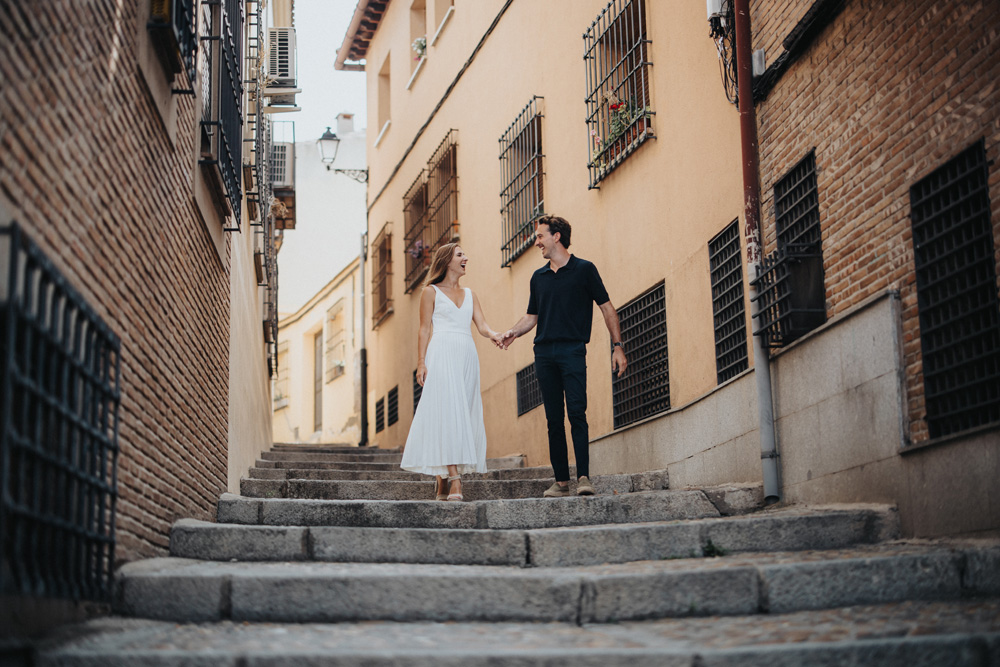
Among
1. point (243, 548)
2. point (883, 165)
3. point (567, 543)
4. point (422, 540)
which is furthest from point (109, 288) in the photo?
point (883, 165)

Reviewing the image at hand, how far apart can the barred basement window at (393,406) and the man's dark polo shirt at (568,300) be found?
10.6 m

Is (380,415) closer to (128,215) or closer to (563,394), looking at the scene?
(563,394)

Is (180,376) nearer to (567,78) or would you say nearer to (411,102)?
(567,78)

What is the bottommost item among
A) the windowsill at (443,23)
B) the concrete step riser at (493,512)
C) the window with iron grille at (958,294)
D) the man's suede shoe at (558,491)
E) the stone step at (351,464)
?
the concrete step riser at (493,512)

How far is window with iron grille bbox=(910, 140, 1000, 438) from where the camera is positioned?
4.99 metres

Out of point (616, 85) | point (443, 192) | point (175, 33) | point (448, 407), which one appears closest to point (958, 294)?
point (448, 407)

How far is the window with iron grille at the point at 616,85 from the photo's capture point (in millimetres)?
9312

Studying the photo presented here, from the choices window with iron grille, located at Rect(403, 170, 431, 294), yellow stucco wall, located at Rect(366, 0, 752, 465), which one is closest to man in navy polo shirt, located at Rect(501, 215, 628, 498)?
yellow stucco wall, located at Rect(366, 0, 752, 465)

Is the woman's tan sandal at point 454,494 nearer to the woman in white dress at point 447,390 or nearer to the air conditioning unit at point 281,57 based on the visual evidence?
the woman in white dress at point 447,390

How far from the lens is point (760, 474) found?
23.1 ft

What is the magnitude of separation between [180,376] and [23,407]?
123 inches

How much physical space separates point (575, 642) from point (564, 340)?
3.28m

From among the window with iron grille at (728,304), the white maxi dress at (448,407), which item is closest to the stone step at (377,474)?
the window with iron grille at (728,304)

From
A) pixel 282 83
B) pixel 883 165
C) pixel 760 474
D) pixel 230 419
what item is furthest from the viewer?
pixel 282 83
